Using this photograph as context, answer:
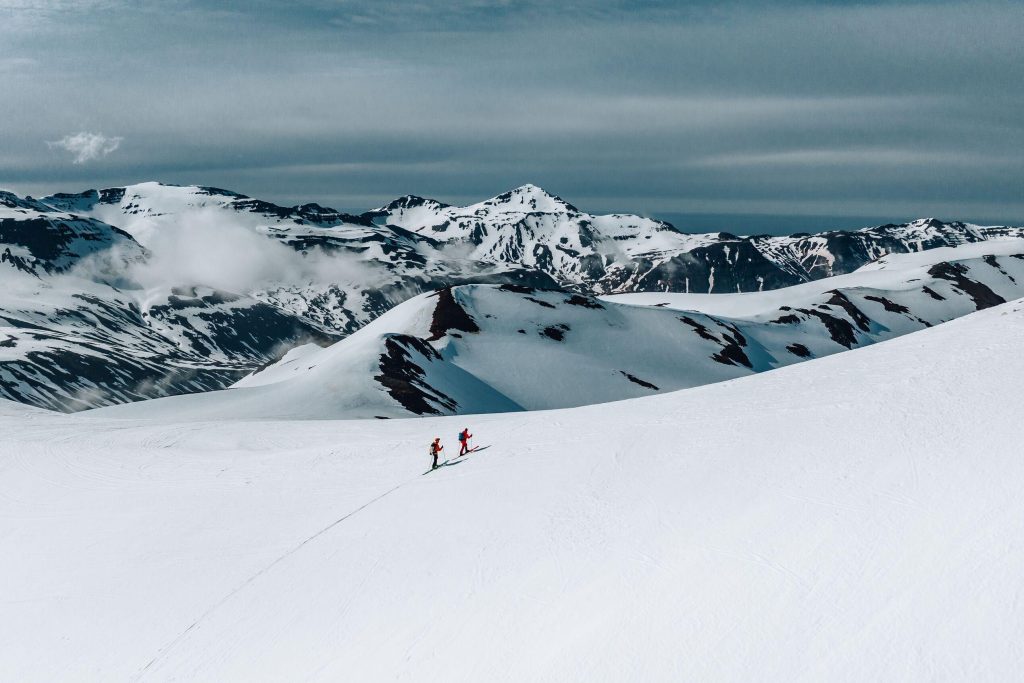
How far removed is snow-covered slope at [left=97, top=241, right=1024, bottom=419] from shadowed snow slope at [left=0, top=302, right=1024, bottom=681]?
45.4 meters

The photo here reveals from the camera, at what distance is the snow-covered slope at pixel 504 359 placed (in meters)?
82.9

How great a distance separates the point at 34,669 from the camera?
67.6 ft

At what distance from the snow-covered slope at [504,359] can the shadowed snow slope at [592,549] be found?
4542 centimetres

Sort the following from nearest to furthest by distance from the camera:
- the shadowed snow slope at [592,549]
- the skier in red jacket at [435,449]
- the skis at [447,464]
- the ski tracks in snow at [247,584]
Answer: the shadowed snow slope at [592,549] < the ski tracks in snow at [247,584] < the skier in red jacket at [435,449] < the skis at [447,464]

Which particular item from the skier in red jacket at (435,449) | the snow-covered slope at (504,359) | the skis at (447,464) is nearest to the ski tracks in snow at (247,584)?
the skis at (447,464)

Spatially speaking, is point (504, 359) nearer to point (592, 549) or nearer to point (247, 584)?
point (247, 584)

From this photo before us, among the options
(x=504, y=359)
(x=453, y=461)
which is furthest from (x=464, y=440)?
(x=504, y=359)

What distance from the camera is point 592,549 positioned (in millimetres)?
21766

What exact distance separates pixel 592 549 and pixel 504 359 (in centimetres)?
10626

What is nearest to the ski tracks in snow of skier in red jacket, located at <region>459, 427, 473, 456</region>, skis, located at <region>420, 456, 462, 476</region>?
skis, located at <region>420, 456, 462, 476</region>

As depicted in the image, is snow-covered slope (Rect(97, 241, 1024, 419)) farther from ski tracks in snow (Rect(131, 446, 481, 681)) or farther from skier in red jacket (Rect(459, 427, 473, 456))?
ski tracks in snow (Rect(131, 446, 481, 681))

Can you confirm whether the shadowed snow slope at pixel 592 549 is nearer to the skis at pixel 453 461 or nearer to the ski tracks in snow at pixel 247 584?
the ski tracks in snow at pixel 247 584

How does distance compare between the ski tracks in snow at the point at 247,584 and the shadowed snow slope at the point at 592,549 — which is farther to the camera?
the ski tracks in snow at the point at 247,584

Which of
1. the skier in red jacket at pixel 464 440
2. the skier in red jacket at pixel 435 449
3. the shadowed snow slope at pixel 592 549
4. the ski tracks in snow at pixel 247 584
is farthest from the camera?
the skier in red jacket at pixel 464 440
